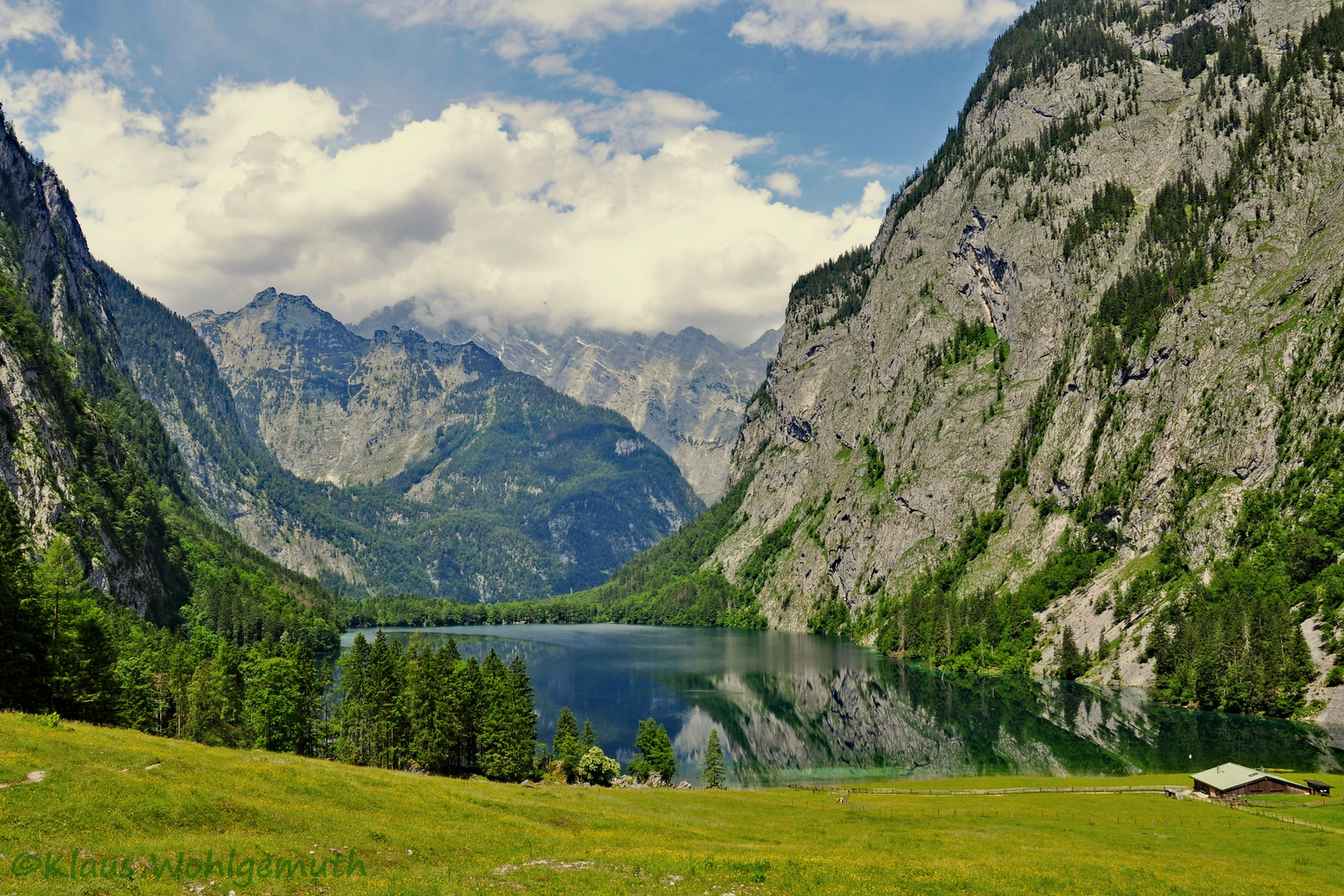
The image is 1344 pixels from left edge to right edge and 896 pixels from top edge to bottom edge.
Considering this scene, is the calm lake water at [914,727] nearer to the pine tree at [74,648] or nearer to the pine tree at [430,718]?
the pine tree at [430,718]

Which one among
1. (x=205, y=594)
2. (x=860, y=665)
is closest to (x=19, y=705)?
(x=205, y=594)

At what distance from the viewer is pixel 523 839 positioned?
134 ft

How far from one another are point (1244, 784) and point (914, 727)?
5708 cm

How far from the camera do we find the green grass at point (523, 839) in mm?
28391

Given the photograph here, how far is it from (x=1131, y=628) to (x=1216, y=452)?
50120 mm

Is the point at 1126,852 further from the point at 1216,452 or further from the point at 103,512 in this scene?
the point at 103,512

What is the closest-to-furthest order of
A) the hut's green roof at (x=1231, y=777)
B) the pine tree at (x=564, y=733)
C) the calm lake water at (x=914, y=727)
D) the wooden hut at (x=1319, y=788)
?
the wooden hut at (x=1319, y=788) < the hut's green roof at (x=1231, y=777) < the pine tree at (x=564, y=733) < the calm lake water at (x=914, y=727)

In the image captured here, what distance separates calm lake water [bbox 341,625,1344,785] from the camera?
324 feet

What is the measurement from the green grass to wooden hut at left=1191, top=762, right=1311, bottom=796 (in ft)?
40.5

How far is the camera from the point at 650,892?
29234 millimetres

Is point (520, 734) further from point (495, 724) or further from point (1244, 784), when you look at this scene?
point (1244, 784)

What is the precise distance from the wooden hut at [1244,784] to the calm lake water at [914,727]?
17250 millimetres

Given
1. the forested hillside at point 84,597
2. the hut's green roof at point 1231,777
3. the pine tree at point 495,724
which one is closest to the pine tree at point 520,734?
the pine tree at point 495,724

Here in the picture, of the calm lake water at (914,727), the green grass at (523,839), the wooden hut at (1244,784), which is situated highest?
the green grass at (523,839)
